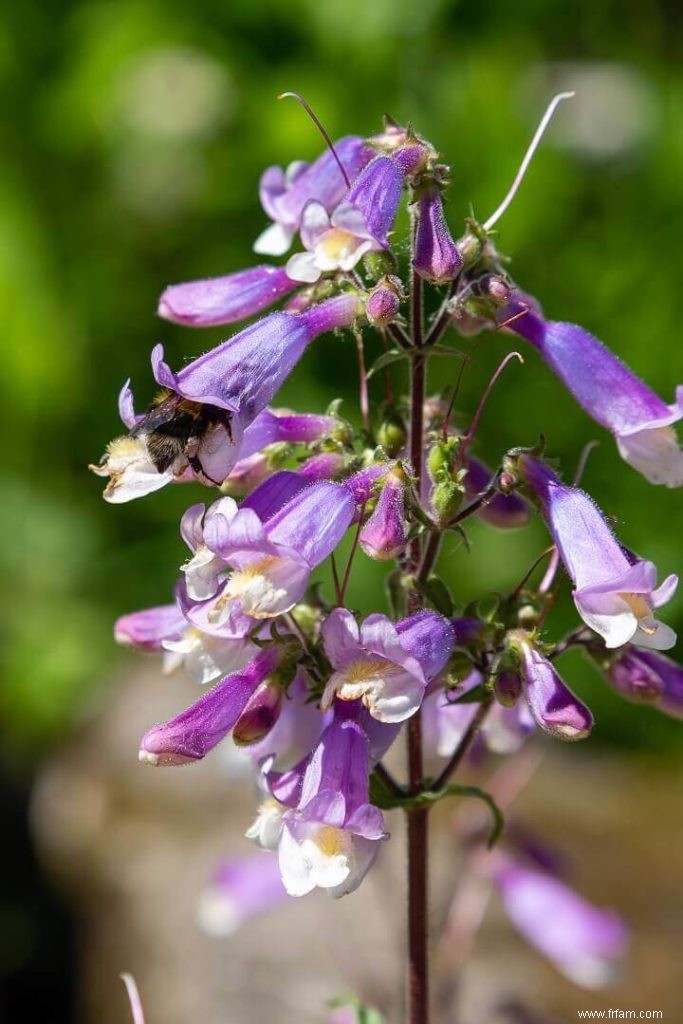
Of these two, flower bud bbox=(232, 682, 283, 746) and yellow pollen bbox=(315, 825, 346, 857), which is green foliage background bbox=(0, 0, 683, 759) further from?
yellow pollen bbox=(315, 825, 346, 857)

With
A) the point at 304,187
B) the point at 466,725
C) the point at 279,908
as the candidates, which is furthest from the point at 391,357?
the point at 279,908

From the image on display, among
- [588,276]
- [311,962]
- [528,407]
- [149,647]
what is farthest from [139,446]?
[588,276]

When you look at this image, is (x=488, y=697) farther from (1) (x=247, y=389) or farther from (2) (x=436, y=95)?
(2) (x=436, y=95)

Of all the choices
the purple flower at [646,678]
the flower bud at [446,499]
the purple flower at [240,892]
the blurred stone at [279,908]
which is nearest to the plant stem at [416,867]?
the flower bud at [446,499]

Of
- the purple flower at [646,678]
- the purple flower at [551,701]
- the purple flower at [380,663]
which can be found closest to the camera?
the purple flower at [380,663]

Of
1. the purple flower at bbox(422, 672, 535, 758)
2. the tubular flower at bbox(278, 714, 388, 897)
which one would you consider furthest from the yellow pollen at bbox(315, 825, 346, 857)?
the purple flower at bbox(422, 672, 535, 758)

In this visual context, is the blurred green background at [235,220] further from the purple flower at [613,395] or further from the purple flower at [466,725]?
the purple flower at [613,395]
